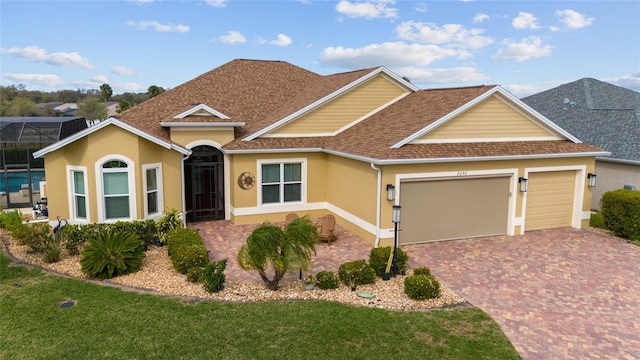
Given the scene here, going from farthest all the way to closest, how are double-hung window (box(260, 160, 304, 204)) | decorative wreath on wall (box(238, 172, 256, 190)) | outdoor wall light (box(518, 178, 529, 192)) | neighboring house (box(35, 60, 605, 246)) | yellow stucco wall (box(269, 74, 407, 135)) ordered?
yellow stucco wall (box(269, 74, 407, 135)) → double-hung window (box(260, 160, 304, 204)) → decorative wreath on wall (box(238, 172, 256, 190)) → outdoor wall light (box(518, 178, 529, 192)) → neighboring house (box(35, 60, 605, 246))

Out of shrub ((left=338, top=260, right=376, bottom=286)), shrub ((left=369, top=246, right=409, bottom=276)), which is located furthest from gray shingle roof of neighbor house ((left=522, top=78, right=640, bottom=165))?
shrub ((left=338, top=260, right=376, bottom=286))

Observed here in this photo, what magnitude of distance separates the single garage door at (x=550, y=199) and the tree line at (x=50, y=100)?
33959mm

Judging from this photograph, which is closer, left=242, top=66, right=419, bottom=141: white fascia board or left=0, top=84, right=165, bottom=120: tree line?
left=242, top=66, right=419, bottom=141: white fascia board

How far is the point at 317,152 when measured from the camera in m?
17.0

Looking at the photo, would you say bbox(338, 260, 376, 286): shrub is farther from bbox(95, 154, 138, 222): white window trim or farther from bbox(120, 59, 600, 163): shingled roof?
bbox(95, 154, 138, 222): white window trim

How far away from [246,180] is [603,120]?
19801mm

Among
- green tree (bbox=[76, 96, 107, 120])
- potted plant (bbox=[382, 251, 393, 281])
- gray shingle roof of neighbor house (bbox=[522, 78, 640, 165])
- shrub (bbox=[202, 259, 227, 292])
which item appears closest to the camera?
shrub (bbox=[202, 259, 227, 292])

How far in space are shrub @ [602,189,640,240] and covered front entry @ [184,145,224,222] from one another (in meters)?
14.7

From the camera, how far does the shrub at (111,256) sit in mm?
10656

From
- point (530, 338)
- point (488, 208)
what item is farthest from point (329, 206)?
point (530, 338)

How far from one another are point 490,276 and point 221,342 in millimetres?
7219

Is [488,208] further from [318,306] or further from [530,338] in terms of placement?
[318,306]

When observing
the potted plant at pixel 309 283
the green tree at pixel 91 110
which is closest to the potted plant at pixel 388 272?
the potted plant at pixel 309 283

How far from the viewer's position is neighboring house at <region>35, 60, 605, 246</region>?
13594 mm
